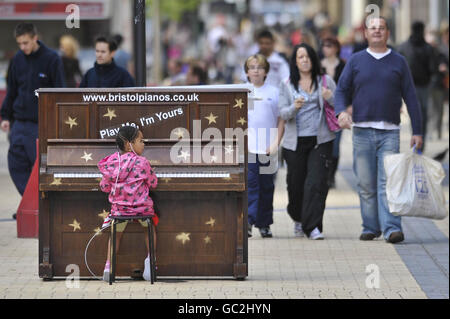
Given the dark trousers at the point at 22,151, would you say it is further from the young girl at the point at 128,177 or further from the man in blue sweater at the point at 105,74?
the young girl at the point at 128,177

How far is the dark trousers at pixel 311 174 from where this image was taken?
407 inches

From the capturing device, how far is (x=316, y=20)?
131 feet

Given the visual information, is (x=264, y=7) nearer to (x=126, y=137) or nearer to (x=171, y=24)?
(x=171, y=24)

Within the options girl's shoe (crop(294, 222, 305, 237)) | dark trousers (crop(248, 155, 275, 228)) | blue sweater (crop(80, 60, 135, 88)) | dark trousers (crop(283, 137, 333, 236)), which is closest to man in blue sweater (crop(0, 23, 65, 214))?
blue sweater (crop(80, 60, 135, 88))

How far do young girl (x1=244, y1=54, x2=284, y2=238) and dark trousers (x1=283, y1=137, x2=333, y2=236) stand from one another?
20cm

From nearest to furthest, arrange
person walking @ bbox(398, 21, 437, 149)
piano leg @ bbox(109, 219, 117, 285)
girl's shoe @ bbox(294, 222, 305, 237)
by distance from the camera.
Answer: piano leg @ bbox(109, 219, 117, 285), girl's shoe @ bbox(294, 222, 305, 237), person walking @ bbox(398, 21, 437, 149)

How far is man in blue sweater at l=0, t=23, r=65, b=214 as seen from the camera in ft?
35.9

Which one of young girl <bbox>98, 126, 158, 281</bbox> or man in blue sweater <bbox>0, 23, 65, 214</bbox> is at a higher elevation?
man in blue sweater <bbox>0, 23, 65, 214</bbox>

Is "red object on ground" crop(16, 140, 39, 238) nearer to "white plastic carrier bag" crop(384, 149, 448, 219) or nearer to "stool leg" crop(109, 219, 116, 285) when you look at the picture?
"stool leg" crop(109, 219, 116, 285)

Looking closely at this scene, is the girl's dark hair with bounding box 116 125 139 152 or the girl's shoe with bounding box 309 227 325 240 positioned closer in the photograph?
the girl's dark hair with bounding box 116 125 139 152

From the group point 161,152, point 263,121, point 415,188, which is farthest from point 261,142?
point 161,152

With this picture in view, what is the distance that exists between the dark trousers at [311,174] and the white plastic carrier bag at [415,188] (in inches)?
31.4

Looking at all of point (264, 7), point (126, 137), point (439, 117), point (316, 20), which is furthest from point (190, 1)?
point (126, 137)

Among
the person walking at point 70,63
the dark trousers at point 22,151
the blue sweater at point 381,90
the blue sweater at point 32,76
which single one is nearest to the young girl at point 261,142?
the blue sweater at point 381,90
